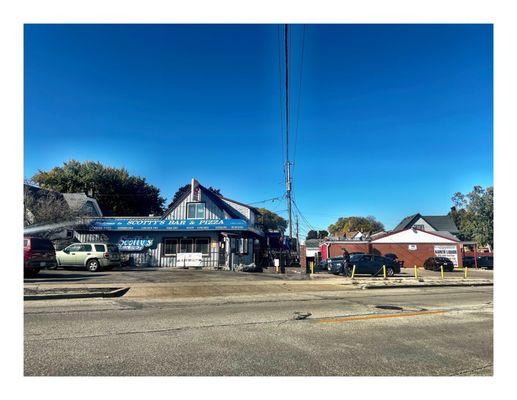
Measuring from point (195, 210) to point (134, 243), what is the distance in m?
5.01

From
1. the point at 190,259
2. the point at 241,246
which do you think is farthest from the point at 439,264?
the point at 190,259

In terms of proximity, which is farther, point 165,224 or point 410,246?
point 410,246

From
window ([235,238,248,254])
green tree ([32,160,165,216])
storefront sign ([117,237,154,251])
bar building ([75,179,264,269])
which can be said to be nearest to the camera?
bar building ([75,179,264,269])

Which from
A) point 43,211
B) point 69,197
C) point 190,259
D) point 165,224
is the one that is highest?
point 69,197

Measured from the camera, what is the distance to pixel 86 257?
74.0ft

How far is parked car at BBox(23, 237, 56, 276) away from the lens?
17.0 m

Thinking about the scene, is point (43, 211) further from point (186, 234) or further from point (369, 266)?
point (369, 266)

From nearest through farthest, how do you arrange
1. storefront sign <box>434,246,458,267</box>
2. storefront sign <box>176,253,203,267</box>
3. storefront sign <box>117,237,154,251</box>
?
storefront sign <box>176,253,203,267</box> < storefront sign <box>117,237,154,251</box> < storefront sign <box>434,246,458,267</box>

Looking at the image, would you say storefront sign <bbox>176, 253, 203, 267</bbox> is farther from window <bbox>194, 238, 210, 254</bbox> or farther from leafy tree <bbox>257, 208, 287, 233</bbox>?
leafy tree <bbox>257, 208, 287, 233</bbox>

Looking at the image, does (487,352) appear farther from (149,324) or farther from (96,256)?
(96,256)

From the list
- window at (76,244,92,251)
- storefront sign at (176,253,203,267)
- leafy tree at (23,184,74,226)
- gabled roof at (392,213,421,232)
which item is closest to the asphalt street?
window at (76,244,92,251)

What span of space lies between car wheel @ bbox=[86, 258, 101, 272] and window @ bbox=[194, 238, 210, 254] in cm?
761

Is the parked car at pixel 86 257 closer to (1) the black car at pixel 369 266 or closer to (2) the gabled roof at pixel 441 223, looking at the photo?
(1) the black car at pixel 369 266

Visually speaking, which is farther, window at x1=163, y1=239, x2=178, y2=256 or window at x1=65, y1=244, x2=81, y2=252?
window at x1=163, y1=239, x2=178, y2=256
